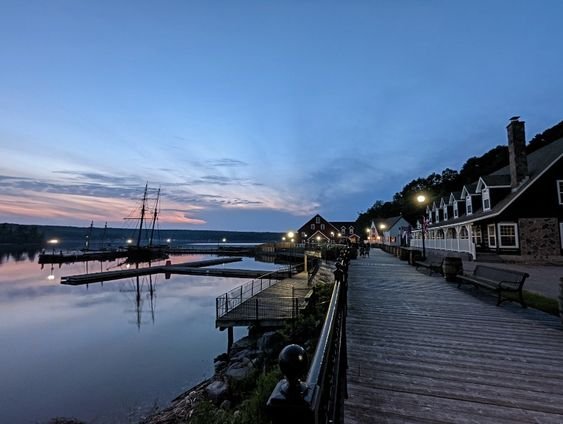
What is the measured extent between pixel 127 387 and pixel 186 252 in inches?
3367

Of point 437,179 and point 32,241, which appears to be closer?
point 437,179

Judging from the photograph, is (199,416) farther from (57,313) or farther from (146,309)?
(57,313)

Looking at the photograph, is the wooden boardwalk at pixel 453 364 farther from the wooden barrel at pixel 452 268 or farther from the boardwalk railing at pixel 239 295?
the boardwalk railing at pixel 239 295

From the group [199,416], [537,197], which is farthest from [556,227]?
[199,416]

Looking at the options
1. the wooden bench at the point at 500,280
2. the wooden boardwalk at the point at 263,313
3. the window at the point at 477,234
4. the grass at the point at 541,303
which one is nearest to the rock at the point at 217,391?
the wooden boardwalk at the point at 263,313

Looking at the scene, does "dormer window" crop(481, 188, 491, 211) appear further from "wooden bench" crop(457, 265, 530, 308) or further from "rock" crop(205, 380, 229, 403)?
"rock" crop(205, 380, 229, 403)

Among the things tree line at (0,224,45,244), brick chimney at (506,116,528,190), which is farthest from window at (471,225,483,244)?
tree line at (0,224,45,244)

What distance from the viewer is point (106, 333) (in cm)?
2177

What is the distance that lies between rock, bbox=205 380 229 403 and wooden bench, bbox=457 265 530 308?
8.75 metres

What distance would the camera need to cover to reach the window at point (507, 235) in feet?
75.7

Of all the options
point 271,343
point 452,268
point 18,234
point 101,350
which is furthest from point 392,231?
point 18,234

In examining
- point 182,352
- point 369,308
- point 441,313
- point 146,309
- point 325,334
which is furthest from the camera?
point 146,309

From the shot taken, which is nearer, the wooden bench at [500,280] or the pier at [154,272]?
the wooden bench at [500,280]

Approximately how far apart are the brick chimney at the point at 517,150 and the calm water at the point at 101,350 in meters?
25.5
